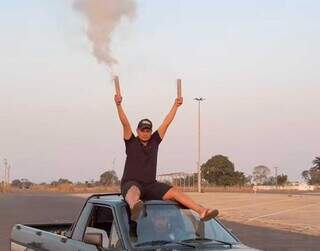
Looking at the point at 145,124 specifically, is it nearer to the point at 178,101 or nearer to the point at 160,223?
the point at 178,101

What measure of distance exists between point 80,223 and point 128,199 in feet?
3.49

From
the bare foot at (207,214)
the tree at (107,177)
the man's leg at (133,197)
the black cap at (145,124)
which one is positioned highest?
the tree at (107,177)

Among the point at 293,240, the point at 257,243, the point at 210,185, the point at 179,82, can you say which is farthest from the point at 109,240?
the point at 210,185

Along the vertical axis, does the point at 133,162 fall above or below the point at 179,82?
below

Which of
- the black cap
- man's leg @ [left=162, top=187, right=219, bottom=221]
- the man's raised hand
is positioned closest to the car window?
man's leg @ [left=162, top=187, right=219, bottom=221]

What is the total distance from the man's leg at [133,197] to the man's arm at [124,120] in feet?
1.98

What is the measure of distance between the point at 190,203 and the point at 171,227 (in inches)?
15.3

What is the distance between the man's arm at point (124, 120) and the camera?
24.7ft

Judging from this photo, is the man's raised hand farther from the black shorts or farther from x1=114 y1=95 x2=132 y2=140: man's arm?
the black shorts

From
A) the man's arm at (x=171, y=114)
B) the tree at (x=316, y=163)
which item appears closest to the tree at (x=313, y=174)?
the tree at (x=316, y=163)

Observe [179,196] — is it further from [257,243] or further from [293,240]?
[293,240]

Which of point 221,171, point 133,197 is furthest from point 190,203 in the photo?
point 221,171

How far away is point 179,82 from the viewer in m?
8.30

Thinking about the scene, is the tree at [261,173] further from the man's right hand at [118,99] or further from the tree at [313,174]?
the man's right hand at [118,99]
